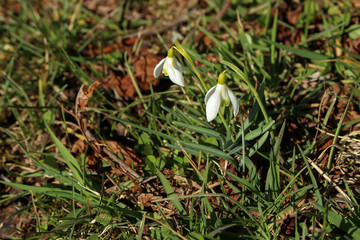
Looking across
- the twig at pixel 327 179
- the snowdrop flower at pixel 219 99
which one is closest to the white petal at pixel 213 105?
the snowdrop flower at pixel 219 99

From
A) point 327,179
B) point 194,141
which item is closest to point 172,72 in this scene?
point 194,141

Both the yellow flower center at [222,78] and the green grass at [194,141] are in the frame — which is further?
the green grass at [194,141]

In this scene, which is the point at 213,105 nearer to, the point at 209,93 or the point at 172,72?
the point at 209,93

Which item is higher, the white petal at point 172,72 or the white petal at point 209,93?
the white petal at point 172,72

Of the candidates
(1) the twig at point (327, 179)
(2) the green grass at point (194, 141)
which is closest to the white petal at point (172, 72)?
(2) the green grass at point (194, 141)

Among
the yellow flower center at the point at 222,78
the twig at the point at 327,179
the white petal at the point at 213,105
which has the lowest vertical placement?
the twig at the point at 327,179

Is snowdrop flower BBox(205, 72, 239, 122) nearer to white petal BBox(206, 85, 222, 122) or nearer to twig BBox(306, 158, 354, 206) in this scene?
white petal BBox(206, 85, 222, 122)

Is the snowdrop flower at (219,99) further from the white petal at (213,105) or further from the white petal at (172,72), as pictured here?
the white petal at (172,72)

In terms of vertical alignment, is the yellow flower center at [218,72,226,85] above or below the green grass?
above

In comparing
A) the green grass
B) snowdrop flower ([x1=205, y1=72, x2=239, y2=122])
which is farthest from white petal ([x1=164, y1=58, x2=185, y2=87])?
snowdrop flower ([x1=205, y1=72, x2=239, y2=122])
